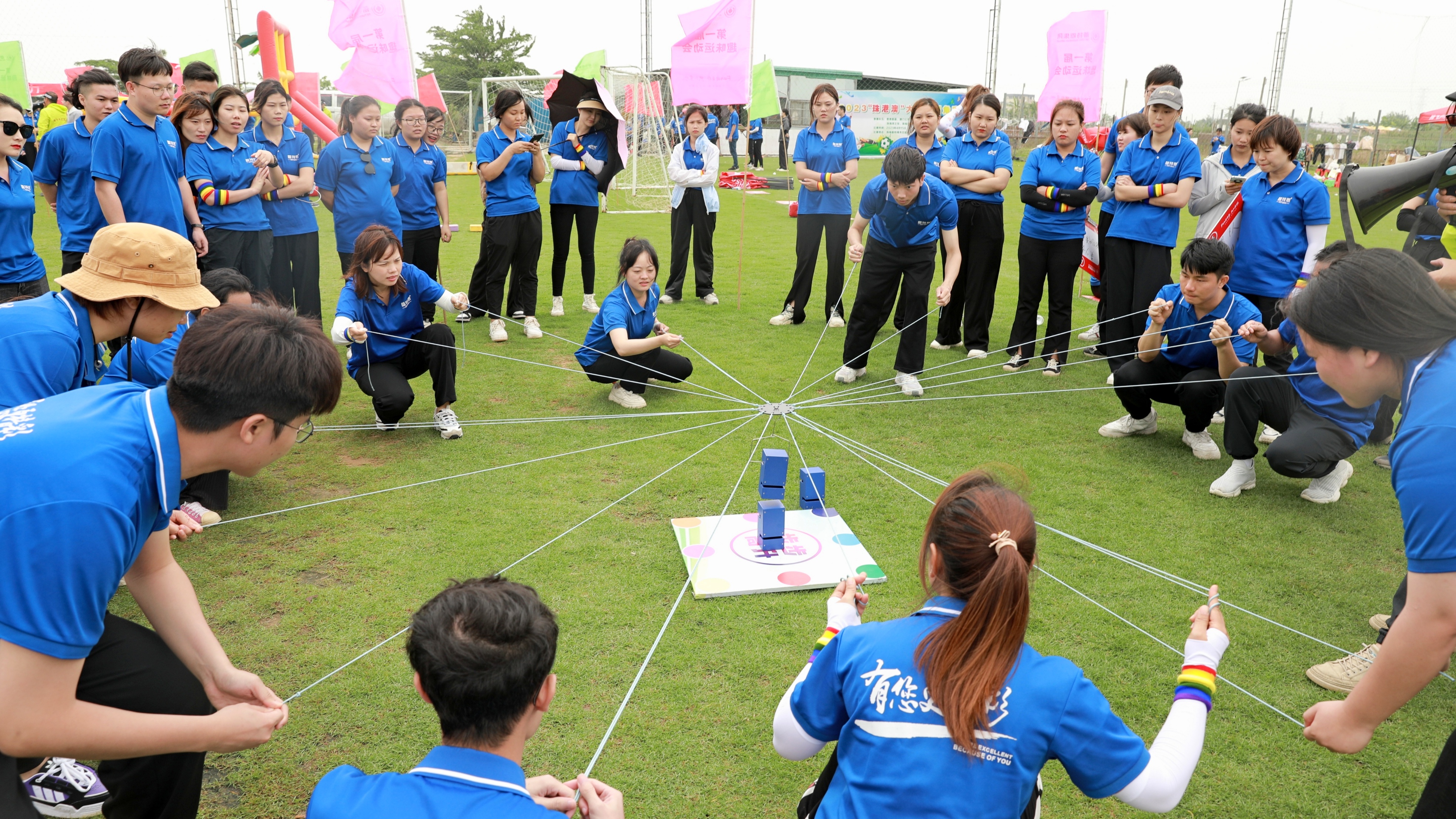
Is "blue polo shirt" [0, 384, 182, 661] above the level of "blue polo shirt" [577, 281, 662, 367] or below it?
above

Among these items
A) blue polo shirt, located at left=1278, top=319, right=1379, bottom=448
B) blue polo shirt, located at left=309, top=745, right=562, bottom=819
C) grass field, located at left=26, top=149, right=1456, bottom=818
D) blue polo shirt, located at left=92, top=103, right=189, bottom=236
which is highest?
blue polo shirt, located at left=92, top=103, right=189, bottom=236

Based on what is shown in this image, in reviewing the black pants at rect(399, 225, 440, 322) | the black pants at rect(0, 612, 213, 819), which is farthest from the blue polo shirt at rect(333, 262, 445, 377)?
the black pants at rect(0, 612, 213, 819)

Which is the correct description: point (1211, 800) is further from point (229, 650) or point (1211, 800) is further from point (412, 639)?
point (229, 650)

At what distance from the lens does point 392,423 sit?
17.7 ft

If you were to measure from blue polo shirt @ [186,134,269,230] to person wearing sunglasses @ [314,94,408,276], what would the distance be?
53cm

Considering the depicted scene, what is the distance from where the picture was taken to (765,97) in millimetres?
10125

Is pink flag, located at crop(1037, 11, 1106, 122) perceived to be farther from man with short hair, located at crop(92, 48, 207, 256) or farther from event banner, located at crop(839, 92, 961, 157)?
event banner, located at crop(839, 92, 961, 157)

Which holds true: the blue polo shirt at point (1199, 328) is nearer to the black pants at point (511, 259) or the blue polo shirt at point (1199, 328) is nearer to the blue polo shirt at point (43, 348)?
the black pants at point (511, 259)

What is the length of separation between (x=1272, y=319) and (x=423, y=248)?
6.26m

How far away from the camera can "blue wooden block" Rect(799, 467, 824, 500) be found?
4270mm

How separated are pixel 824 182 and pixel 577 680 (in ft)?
19.3

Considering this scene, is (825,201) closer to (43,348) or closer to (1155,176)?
(1155,176)

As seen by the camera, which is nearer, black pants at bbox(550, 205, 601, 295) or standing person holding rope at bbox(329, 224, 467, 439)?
standing person holding rope at bbox(329, 224, 467, 439)

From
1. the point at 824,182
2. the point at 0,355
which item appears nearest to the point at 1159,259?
the point at 824,182
